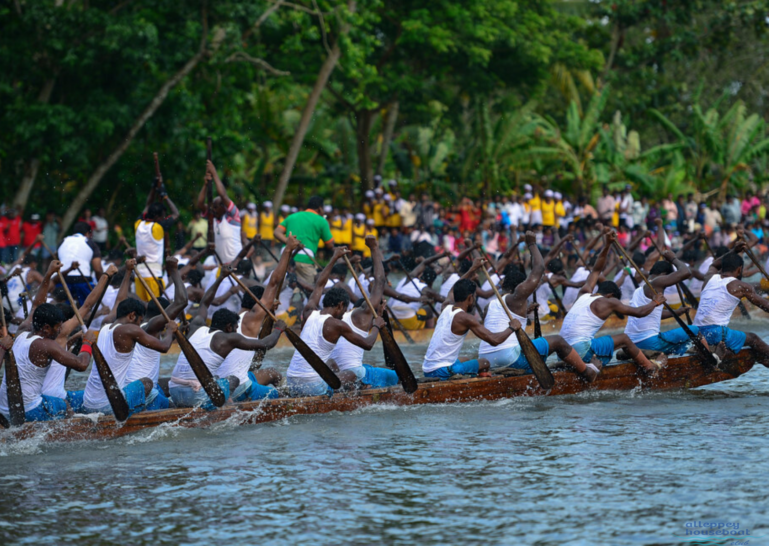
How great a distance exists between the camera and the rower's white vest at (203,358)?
9.48 metres

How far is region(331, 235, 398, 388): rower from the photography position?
1039 centimetres

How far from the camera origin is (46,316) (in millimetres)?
8500

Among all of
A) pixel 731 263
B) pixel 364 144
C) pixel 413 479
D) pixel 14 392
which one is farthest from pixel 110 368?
pixel 364 144

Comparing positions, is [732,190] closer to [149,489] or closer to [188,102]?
[188,102]

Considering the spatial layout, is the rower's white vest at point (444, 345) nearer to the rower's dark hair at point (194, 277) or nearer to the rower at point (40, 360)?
the rower at point (40, 360)

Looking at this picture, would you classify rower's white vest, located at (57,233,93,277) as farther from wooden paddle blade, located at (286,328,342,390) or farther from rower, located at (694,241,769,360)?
rower, located at (694,241,769,360)

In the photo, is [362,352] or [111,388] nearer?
[111,388]

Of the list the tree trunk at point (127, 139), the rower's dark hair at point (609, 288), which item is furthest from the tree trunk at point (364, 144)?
the rower's dark hair at point (609, 288)

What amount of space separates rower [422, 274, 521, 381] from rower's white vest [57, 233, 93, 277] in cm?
622

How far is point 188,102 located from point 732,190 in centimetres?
1782

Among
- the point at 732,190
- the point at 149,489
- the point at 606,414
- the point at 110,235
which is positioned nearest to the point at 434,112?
the point at 732,190

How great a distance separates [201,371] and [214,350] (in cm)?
37

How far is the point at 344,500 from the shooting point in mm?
7488

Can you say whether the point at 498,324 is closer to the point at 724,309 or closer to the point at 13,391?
the point at 724,309
